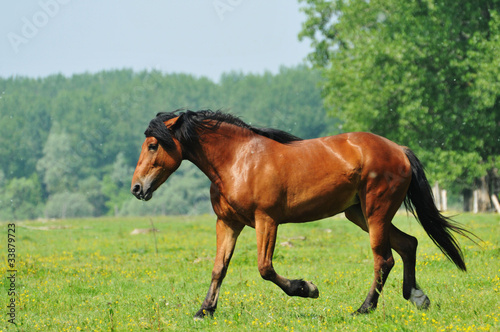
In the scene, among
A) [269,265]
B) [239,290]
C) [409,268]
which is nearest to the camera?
[269,265]

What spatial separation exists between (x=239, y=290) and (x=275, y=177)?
10.3 ft

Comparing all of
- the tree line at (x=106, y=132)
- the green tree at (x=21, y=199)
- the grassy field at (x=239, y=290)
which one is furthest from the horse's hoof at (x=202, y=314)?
the green tree at (x=21, y=199)

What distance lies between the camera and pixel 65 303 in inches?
369

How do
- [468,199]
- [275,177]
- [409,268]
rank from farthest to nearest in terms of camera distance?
[468,199] < [409,268] < [275,177]

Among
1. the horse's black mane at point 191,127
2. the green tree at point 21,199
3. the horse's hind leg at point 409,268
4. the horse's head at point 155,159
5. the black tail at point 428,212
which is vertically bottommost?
the green tree at point 21,199

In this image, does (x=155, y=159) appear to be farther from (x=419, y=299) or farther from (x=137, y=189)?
(x=419, y=299)

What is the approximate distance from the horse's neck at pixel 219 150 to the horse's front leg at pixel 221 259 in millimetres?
630

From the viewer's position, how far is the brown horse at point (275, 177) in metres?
7.70

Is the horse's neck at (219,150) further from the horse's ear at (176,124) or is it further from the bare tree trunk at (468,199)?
the bare tree trunk at (468,199)

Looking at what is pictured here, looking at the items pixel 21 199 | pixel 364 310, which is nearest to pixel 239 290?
pixel 364 310

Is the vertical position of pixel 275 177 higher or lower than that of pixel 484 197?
higher

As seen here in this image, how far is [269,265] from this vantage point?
7547mm

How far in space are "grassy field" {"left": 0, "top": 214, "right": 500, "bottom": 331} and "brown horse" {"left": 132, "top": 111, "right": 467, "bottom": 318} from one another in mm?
522

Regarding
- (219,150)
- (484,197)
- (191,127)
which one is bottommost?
(484,197)
